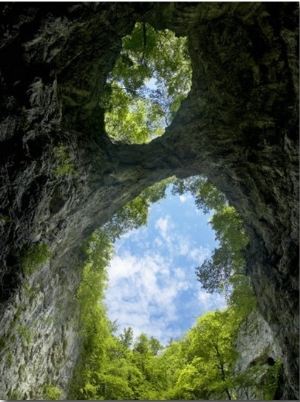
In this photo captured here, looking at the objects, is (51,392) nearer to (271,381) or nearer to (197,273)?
(197,273)

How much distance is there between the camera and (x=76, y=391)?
18203 mm

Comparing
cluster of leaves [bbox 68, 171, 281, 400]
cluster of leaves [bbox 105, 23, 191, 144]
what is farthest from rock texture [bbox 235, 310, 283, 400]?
cluster of leaves [bbox 105, 23, 191, 144]

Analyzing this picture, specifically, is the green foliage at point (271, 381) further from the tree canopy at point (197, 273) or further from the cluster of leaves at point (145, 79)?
the cluster of leaves at point (145, 79)

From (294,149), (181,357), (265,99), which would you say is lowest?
(181,357)

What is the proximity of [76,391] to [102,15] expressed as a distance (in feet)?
59.9

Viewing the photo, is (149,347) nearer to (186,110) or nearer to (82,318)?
(82,318)

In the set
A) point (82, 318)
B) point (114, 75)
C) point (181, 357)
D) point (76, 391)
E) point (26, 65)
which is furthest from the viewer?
point (181, 357)

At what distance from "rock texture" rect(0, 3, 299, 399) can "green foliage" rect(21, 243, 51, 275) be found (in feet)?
0.65

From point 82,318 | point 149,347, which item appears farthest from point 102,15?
point 149,347

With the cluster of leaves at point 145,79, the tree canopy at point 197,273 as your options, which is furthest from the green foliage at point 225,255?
the cluster of leaves at point 145,79

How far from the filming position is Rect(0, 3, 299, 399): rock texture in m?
10.3

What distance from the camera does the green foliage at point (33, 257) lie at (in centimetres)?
1228

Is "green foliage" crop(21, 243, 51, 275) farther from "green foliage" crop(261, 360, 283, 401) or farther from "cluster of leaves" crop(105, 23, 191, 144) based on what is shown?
"green foliage" crop(261, 360, 283, 401)

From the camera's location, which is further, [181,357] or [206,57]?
[181,357]
